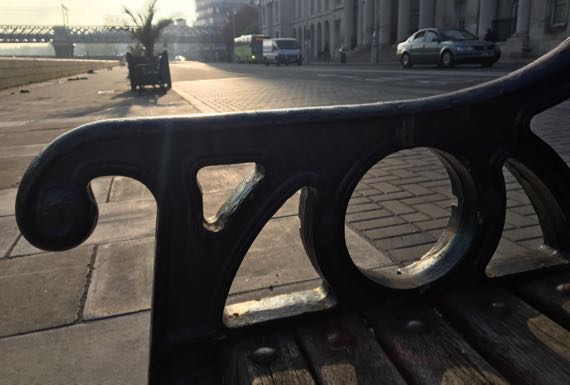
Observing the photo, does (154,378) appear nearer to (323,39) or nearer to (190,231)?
(190,231)

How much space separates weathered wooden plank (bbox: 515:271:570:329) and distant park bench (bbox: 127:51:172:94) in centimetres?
1375

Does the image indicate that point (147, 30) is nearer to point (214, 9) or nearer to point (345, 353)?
point (345, 353)

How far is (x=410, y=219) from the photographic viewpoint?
3.17m

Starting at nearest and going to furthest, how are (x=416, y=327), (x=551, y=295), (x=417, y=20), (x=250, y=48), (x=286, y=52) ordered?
(x=416, y=327)
(x=551, y=295)
(x=286, y=52)
(x=417, y=20)
(x=250, y=48)

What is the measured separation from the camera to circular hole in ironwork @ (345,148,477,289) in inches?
69.9

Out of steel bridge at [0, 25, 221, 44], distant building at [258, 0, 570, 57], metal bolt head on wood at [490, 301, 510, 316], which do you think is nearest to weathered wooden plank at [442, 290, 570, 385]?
metal bolt head on wood at [490, 301, 510, 316]

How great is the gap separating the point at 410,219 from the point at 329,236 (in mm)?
1735

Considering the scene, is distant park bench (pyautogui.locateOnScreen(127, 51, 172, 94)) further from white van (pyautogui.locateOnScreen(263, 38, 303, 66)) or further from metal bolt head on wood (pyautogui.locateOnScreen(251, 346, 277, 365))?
white van (pyautogui.locateOnScreen(263, 38, 303, 66))

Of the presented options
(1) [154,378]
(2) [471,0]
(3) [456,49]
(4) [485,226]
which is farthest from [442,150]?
(2) [471,0]

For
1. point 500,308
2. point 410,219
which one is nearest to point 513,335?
point 500,308

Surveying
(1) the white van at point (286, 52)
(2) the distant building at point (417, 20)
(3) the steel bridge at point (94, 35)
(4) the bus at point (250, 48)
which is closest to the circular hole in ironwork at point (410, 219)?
(2) the distant building at point (417, 20)

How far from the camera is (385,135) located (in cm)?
157

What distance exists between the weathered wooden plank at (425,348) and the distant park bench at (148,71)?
1372 cm

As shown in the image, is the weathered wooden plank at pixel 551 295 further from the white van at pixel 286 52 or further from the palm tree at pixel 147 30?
the white van at pixel 286 52
